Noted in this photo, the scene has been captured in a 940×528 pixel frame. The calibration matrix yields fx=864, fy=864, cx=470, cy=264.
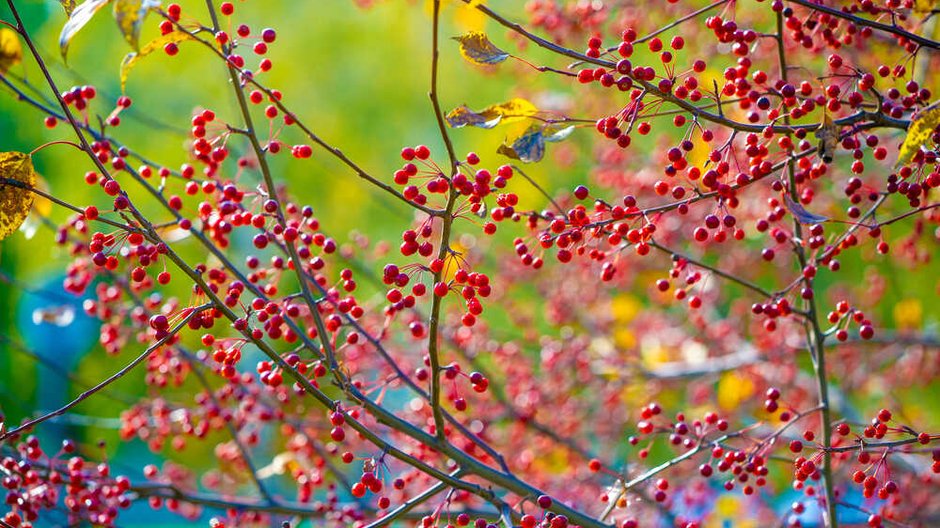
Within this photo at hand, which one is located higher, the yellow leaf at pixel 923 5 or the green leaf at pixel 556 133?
the yellow leaf at pixel 923 5

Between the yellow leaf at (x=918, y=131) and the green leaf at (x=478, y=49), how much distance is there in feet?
1.52

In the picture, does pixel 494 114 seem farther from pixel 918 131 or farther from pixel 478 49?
pixel 918 131

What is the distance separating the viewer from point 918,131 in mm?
958

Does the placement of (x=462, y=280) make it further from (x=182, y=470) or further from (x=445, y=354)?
(x=445, y=354)

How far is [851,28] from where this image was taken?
1230mm

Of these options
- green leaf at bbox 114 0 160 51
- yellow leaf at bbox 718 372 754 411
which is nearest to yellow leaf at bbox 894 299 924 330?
yellow leaf at bbox 718 372 754 411

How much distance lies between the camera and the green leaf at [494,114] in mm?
1051

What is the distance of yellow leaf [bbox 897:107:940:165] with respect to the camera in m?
0.95

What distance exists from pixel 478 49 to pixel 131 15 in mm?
410

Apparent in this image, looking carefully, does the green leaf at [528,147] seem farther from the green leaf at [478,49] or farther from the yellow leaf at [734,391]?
the yellow leaf at [734,391]

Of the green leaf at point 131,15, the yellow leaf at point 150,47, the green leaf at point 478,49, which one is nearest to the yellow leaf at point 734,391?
the green leaf at point 478,49

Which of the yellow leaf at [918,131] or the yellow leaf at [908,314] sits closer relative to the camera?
the yellow leaf at [918,131]

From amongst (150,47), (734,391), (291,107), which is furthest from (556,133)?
(291,107)

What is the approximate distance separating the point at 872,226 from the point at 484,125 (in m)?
0.50
